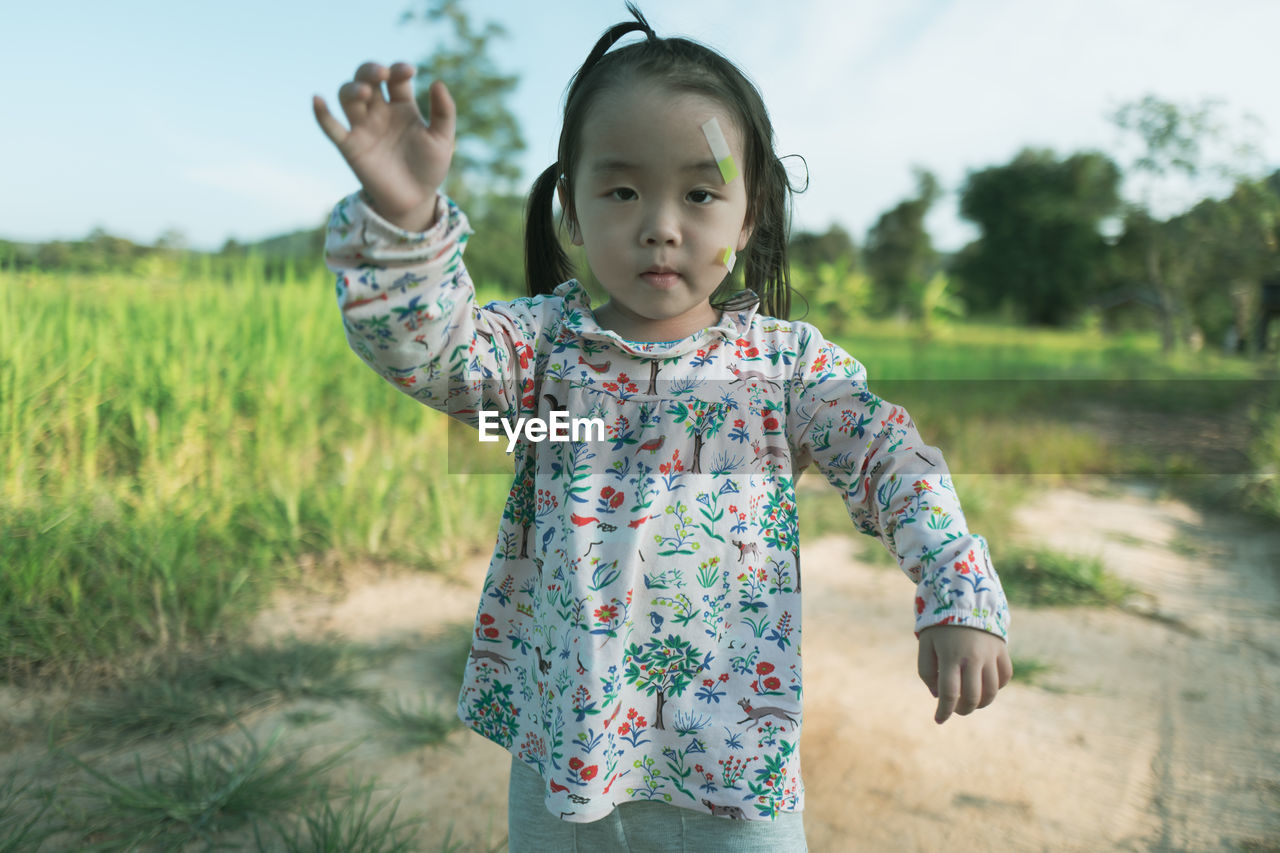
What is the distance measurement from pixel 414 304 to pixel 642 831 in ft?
2.62

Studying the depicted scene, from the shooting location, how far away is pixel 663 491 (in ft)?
3.63

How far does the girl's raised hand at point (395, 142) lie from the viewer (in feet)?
2.77

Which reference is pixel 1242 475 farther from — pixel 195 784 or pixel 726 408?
pixel 195 784

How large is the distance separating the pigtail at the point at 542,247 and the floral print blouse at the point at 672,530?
0.26 meters

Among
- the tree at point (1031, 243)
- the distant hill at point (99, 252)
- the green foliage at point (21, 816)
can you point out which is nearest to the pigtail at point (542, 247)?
the green foliage at point (21, 816)

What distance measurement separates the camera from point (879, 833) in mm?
1745

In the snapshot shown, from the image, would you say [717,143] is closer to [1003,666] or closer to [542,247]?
[542,247]

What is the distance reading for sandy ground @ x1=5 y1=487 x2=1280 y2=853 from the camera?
5.83ft

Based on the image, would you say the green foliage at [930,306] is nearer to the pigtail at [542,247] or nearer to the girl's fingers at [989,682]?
the pigtail at [542,247]

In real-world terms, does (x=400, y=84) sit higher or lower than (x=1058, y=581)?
higher

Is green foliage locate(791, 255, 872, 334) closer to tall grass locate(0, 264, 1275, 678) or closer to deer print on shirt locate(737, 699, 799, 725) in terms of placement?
tall grass locate(0, 264, 1275, 678)

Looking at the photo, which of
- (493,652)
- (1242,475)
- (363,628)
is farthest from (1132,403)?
(493,652)

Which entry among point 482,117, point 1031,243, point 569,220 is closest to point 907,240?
point 1031,243

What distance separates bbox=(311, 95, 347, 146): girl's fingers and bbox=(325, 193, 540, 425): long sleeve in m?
0.06
